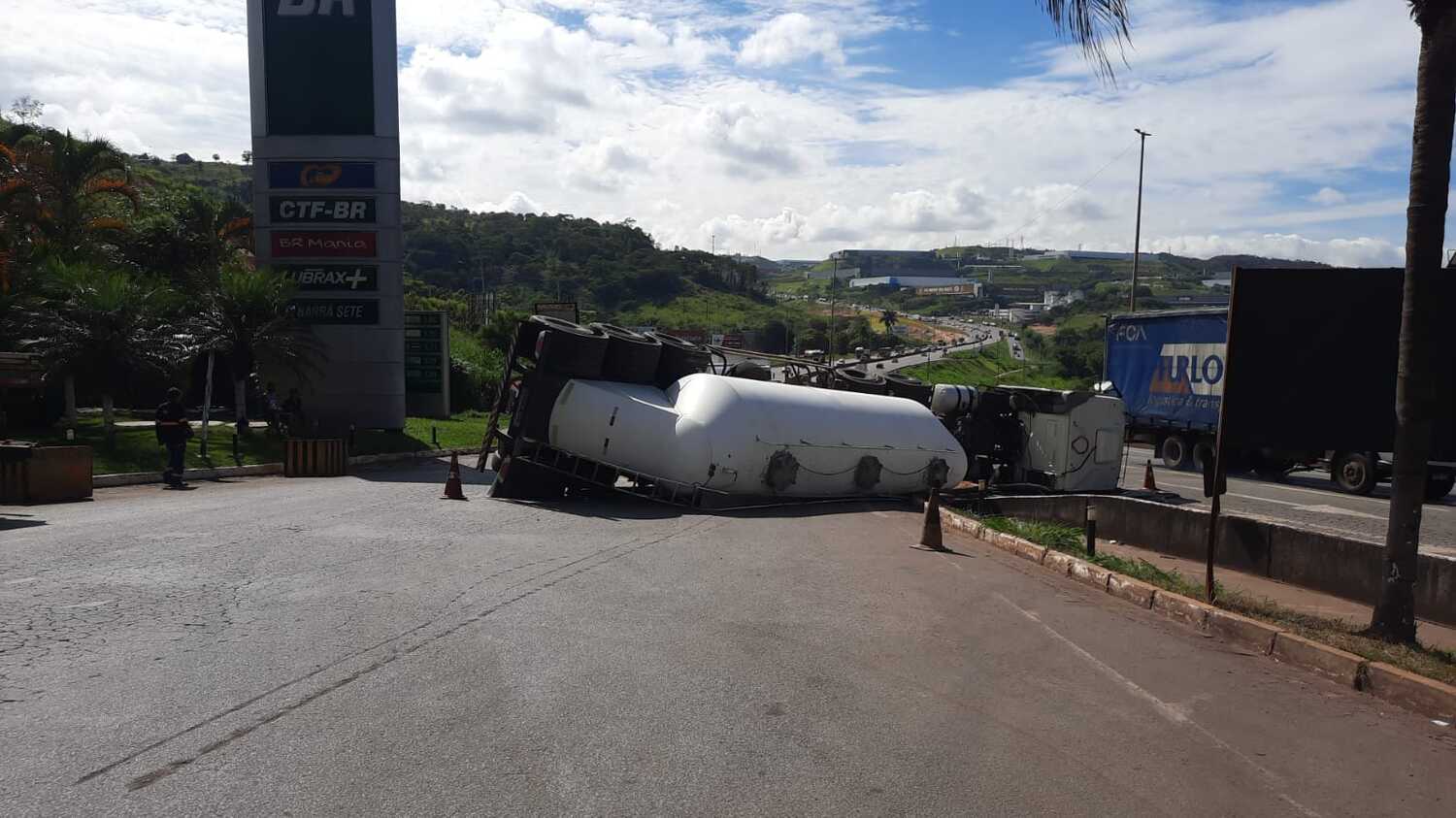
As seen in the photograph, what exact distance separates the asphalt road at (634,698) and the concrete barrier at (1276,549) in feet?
9.77

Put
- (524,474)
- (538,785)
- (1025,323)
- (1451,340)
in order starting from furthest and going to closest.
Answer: (1025,323), (524,474), (1451,340), (538,785)

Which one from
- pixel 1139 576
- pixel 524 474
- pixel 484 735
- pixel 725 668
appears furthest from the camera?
pixel 524 474

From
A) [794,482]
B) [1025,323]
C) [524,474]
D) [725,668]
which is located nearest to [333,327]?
[524,474]

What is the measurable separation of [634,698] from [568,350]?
11904 mm

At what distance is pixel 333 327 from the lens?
A: 3030 centimetres

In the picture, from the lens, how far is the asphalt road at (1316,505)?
16500mm

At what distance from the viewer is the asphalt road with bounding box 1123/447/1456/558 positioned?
16.5m

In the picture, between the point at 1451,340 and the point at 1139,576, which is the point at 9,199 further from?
the point at 1451,340

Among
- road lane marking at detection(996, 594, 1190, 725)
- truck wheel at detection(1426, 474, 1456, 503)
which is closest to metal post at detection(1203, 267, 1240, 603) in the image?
road lane marking at detection(996, 594, 1190, 725)

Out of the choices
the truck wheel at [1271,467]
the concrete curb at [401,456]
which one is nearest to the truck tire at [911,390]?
the truck wheel at [1271,467]

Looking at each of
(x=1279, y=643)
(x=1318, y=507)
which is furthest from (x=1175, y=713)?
(x=1318, y=507)

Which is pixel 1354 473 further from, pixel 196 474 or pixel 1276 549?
pixel 196 474

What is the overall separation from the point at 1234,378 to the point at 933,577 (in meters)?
3.63

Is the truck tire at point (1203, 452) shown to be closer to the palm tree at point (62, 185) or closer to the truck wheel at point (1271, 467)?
the truck wheel at point (1271, 467)
